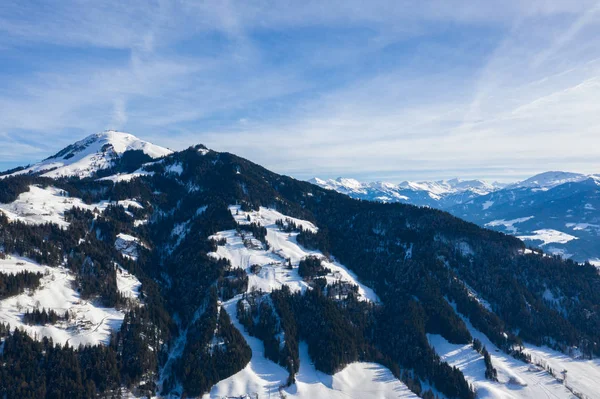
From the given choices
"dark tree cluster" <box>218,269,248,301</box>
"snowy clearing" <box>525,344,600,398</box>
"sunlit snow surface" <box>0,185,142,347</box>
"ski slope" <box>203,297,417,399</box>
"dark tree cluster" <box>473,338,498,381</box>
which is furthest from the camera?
"dark tree cluster" <box>218,269,248,301</box>

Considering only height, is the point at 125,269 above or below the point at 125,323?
above

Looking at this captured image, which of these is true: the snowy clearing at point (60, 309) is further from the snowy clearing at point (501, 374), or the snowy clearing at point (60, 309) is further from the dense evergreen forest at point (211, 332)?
the snowy clearing at point (501, 374)

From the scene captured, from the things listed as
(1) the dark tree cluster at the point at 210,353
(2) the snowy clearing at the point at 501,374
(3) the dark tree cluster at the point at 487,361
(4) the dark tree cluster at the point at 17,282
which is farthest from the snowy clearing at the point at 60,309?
(3) the dark tree cluster at the point at 487,361

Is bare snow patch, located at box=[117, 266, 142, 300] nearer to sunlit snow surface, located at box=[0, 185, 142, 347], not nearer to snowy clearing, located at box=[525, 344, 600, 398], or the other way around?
sunlit snow surface, located at box=[0, 185, 142, 347]

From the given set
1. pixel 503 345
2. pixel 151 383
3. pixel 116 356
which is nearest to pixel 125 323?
pixel 116 356

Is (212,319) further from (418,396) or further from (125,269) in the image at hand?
(418,396)

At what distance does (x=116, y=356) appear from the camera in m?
132

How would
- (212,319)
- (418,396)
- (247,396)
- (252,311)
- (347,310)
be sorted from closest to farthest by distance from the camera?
(247,396)
(418,396)
(212,319)
(252,311)
(347,310)

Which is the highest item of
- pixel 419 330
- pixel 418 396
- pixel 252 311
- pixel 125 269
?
pixel 125 269

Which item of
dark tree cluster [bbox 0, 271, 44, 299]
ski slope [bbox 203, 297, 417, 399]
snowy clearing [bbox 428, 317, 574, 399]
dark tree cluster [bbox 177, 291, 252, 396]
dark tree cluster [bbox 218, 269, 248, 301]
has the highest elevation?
dark tree cluster [bbox 0, 271, 44, 299]

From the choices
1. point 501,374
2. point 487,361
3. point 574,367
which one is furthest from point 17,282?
point 574,367

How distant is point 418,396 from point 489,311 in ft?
283

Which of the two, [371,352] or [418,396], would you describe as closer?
[418,396]

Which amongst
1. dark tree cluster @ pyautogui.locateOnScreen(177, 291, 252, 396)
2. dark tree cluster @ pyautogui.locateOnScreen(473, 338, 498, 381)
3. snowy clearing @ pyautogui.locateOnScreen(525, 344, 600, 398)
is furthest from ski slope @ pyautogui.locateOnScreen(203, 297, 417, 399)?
snowy clearing @ pyautogui.locateOnScreen(525, 344, 600, 398)
